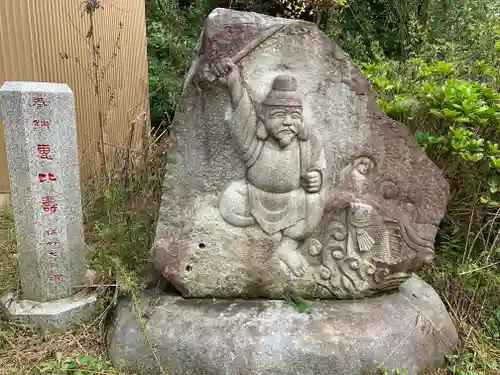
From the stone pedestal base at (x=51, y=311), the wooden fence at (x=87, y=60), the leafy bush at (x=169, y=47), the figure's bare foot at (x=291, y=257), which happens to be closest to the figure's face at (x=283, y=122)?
the figure's bare foot at (x=291, y=257)

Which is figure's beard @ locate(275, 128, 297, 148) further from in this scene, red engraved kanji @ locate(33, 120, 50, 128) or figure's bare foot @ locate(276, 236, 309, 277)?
red engraved kanji @ locate(33, 120, 50, 128)

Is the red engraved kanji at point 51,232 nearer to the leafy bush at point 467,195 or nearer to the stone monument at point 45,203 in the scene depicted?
the stone monument at point 45,203

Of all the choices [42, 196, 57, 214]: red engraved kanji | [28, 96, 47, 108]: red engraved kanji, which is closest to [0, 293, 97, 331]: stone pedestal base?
[42, 196, 57, 214]: red engraved kanji

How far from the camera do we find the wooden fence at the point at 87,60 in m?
4.09

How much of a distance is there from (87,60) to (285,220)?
3.17 meters

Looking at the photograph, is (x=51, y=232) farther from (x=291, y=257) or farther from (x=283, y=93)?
(x=283, y=93)

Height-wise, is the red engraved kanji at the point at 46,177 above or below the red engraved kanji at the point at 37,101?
below

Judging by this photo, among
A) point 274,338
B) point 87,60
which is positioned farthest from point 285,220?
point 87,60

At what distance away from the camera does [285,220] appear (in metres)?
→ 2.49

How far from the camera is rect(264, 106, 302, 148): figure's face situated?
7.65 feet

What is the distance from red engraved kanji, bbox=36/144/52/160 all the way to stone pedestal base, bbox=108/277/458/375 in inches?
35.0

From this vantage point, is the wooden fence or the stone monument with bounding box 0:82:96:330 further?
the wooden fence

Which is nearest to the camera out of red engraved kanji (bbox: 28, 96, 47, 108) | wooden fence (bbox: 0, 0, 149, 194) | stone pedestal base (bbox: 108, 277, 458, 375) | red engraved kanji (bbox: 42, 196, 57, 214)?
stone pedestal base (bbox: 108, 277, 458, 375)

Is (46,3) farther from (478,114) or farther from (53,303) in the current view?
(478,114)
